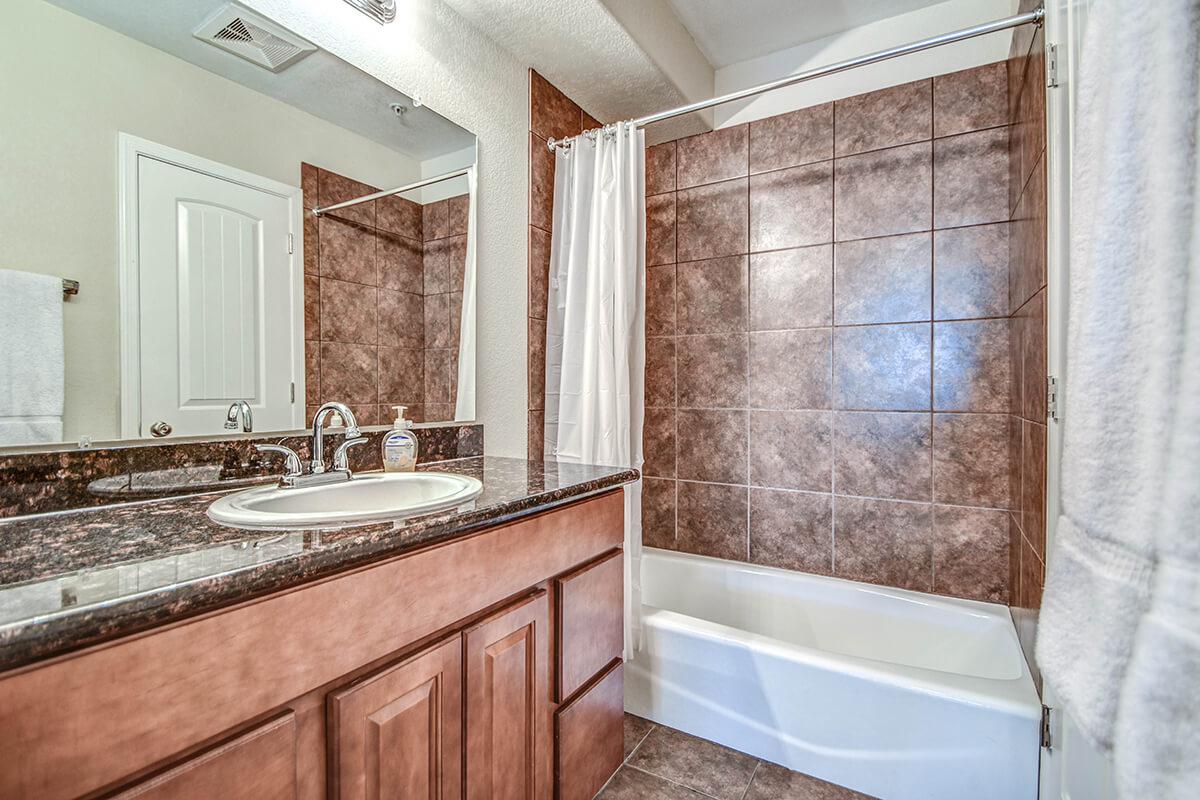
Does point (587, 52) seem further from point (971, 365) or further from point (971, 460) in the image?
point (971, 460)

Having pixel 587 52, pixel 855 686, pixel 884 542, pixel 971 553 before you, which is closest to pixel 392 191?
pixel 587 52

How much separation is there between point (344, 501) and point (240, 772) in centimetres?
62

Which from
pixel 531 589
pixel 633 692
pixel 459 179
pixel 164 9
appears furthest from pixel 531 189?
pixel 633 692

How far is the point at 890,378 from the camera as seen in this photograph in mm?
2045

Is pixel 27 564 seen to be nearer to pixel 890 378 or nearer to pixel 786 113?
pixel 890 378

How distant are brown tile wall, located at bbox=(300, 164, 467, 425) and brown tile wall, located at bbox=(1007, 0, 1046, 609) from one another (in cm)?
163

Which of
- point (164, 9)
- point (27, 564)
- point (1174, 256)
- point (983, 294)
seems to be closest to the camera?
point (1174, 256)

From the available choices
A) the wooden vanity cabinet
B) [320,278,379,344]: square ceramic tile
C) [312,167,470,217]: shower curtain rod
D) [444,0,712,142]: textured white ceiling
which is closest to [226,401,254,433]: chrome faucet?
[320,278,379,344]: square ceramic tile

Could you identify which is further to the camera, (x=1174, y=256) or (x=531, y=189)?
(x=531, y=189)

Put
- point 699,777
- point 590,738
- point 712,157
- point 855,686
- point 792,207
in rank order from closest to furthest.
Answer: point 590,738 → point 855,686 → point 699,777 → point 792,207 → point 712,157

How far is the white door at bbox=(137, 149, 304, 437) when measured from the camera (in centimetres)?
107

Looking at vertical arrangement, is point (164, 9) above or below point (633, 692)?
above

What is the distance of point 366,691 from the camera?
31.3 inches

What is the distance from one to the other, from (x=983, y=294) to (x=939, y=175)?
0.47m
